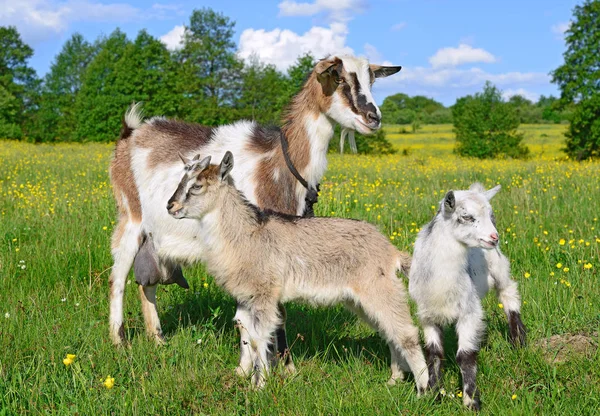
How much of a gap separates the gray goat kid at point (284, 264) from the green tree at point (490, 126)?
36307 mm

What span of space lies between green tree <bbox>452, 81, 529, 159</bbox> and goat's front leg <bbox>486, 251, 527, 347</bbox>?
116ft

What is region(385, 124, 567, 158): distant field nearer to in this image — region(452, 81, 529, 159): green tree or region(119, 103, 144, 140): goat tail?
region(452, 81, 529, 159): green tree

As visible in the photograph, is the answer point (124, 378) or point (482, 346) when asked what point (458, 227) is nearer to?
point (482, 346)

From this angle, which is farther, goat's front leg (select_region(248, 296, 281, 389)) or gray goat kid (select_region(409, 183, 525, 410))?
goat's front leg (select_region(248, 296, 281, 389))

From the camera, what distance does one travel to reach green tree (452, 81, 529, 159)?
1537 inches

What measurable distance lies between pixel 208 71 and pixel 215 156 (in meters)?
49.1

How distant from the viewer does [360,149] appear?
131 ft

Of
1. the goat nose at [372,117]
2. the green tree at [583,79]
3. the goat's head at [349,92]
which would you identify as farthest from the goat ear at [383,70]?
the green tree at [583,79]

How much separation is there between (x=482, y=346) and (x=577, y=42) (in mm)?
35727

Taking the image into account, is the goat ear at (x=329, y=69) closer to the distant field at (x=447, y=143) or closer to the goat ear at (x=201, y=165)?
the goat ear at (x=201, y=165)

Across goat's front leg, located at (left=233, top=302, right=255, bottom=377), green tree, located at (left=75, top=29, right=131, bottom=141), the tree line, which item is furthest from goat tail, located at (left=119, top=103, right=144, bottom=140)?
green tree, located at (left=75, top=29, right=131, bottom=141)

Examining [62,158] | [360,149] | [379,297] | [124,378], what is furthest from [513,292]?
[360,149]

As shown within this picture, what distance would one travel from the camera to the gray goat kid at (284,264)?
4.27m

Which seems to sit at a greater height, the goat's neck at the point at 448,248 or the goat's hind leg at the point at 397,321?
the goat's neck at the point at 448,248
